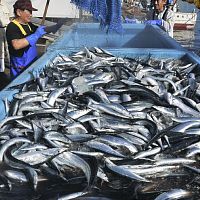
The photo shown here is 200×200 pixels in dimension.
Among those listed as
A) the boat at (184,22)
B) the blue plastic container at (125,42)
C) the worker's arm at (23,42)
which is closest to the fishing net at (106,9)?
the blue plastic container at (125,42)

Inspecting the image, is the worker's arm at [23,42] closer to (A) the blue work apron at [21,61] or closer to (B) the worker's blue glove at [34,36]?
(B) the worker's blue glove at [34,36]

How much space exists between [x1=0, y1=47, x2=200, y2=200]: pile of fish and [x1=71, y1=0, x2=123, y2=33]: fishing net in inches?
79.3

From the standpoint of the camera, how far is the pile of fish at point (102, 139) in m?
3.20

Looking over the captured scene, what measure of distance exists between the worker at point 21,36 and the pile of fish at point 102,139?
1176mm

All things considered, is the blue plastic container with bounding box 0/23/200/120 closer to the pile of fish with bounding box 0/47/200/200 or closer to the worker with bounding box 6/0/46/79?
the worker with bounding box 6/0/46/79

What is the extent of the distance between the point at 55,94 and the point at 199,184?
83.0 inches

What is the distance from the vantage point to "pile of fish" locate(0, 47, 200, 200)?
3199 mm

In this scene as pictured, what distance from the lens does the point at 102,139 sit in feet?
12.0

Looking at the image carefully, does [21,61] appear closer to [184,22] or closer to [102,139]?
[102,139]

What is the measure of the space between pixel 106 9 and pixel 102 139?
158 inches

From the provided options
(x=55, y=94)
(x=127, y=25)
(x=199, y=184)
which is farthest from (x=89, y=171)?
(x=127, y=25)

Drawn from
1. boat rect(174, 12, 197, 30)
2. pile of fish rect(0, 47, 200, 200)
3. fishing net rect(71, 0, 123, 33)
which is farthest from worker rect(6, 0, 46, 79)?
boat rect(174, 12, 197, 30)

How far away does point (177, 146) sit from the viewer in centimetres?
368

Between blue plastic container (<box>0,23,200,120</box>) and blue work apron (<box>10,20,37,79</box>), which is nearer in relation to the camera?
blue work apron (<box>10,20,37,79</box>)
